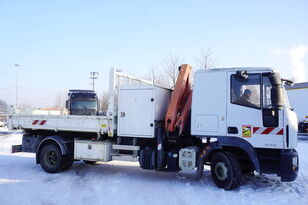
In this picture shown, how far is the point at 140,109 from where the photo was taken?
26.5 ft

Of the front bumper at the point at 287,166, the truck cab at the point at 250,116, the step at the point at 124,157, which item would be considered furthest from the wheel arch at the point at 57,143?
the front bumper at the point at 287,166

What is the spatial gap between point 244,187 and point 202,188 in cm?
103

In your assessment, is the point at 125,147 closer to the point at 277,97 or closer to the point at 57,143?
the point at 57,143

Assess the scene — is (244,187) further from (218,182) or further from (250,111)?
(250,111)

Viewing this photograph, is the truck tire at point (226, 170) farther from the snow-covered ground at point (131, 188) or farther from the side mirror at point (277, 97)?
the side mirror at point (277, 97)

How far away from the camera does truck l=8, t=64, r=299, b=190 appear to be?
21.8 ft

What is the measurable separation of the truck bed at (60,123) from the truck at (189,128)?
29mm

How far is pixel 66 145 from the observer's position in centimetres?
905

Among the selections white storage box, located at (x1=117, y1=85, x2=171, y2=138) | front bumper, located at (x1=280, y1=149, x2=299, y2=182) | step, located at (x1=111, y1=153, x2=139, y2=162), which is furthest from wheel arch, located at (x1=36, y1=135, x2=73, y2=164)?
front bumper, located at (x1=280, y1=149, x2=299, y2=182)

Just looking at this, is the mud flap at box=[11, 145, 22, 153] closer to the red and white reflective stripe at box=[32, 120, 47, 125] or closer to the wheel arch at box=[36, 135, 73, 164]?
the wheel arch at box=[36, 135, 73, 164]

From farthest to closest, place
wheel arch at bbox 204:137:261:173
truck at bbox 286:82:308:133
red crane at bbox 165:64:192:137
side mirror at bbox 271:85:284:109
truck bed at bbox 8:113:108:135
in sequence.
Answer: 1. truck at bbox 286:82:308:133
2. truck bed at bbox 8:113:108:135
3. red crane at bbox 165:64:192:137
4. wheel arch at bbox 204:137:261:173
5. side mirror at bbox 271:85:284:109

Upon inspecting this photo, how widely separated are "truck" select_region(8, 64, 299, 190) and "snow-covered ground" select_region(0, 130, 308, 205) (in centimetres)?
41

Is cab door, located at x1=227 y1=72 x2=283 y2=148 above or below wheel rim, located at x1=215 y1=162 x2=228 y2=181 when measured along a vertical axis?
above

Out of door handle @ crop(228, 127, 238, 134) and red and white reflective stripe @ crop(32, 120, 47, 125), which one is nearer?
door handle @ crop(228, 127, 238, 134)
